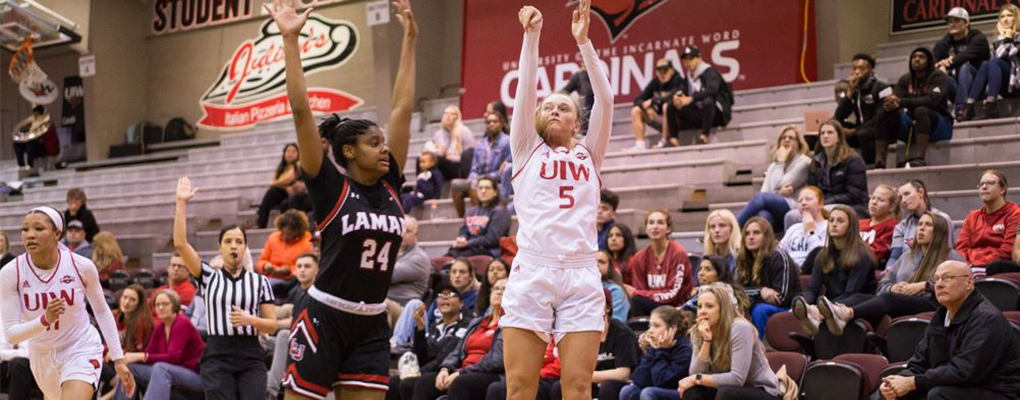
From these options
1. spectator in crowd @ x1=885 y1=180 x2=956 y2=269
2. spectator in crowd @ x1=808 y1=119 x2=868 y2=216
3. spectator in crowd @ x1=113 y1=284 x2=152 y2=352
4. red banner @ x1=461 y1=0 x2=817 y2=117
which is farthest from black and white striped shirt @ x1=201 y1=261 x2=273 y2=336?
red banner @ x1=461 y1=0 x2=817 y2=117

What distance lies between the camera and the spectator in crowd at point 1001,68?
36.1 feet

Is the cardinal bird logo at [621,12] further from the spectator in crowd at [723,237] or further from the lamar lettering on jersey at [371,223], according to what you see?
the lamar lettering on jersey at [371,223]

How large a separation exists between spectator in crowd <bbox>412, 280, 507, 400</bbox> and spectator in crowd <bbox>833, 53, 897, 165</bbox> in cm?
436

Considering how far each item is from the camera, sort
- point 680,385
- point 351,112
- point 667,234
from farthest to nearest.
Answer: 1. point 351,112
2. point 667,234
3. point 680,385

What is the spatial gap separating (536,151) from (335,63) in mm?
15504

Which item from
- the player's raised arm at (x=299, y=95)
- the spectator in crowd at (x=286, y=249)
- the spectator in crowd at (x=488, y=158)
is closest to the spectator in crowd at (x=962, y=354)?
the player's raised arm at (x=299, y=95)

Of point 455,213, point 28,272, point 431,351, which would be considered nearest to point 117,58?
point 455,213

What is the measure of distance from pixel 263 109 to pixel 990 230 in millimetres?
14658

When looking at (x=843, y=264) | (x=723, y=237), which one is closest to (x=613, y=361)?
(x=723, y=237)

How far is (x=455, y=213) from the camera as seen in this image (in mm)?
13148

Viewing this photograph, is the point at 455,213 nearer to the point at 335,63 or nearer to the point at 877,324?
the point at 877,324

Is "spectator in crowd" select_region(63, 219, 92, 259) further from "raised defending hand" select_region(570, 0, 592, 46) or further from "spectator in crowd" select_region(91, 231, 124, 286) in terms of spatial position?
"raised defending hand" select_region(570, 0, 592, 46)

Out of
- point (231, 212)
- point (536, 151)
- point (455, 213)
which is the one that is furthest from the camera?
point (231, 212)

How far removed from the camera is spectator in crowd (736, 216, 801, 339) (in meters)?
8.25
